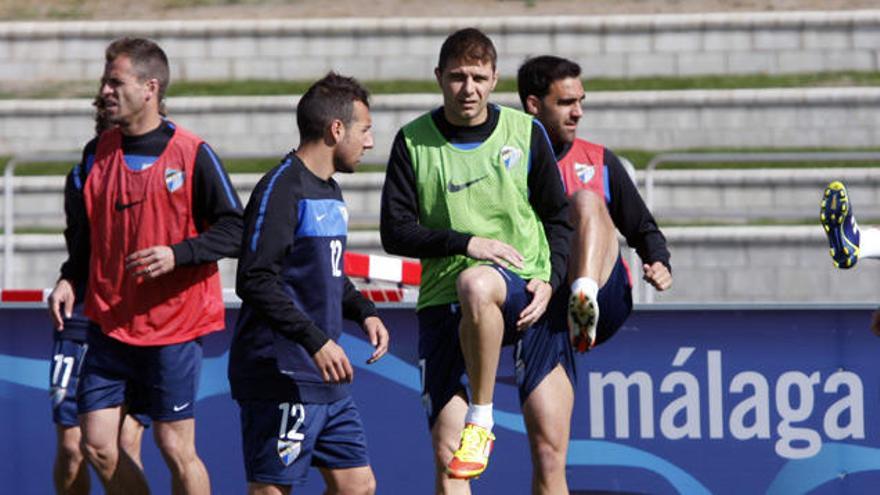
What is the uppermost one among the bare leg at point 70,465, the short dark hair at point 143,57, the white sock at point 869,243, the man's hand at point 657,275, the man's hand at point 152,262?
the short dark hair at point 143,57

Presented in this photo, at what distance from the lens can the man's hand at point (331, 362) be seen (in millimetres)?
6477

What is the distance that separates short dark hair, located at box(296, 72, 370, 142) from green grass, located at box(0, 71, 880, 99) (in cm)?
1145

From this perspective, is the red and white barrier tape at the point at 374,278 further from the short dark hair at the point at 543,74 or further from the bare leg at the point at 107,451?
the short dark hair at the point at 543,74

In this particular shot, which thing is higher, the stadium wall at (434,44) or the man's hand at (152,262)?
the stadium wall at (434,44)

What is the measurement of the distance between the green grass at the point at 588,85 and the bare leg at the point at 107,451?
11.0 m

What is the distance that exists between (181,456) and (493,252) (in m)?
1.75

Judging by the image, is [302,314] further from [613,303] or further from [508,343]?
[613,303]

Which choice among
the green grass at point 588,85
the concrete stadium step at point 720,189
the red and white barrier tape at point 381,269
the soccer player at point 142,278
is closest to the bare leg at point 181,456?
the soccer player at point 142,278

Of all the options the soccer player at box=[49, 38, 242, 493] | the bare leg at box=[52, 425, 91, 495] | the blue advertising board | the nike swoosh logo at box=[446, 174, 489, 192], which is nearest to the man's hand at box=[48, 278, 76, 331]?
the soccer player at box=[49, 38, 242, 493]

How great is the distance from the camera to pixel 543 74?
24.9 feet

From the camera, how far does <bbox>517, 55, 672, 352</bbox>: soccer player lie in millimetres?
7438

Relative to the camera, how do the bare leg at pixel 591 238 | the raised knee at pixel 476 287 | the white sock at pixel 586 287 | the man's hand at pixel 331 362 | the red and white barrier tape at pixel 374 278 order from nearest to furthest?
the man's hand at pixel 331 362, the raised knee at pixel 476 287, the white sock at pixel 586 287, the bare leg at pixel 591 238, the red and white barrier tape at pixel 374 278

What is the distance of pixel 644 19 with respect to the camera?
1894cm

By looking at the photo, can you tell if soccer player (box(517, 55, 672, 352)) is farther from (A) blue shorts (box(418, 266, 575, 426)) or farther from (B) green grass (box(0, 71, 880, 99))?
(B) green grass (box(0, 71, 880, 99))
